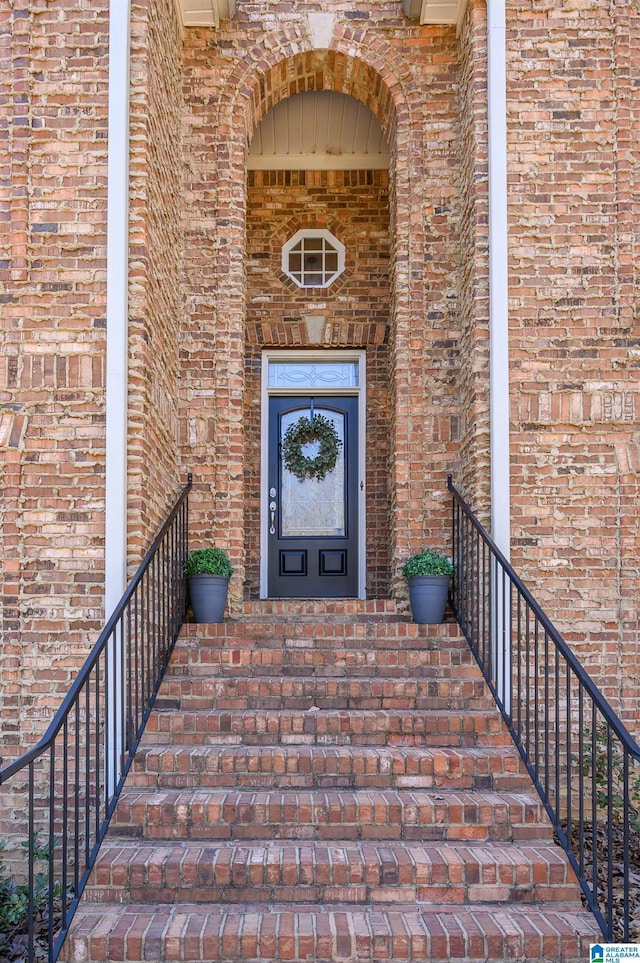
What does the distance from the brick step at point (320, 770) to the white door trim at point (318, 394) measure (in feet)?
10.7

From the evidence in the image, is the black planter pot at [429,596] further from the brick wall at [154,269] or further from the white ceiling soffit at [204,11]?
the white ceiling soffit at [204,11]

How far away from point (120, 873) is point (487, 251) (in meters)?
3.98

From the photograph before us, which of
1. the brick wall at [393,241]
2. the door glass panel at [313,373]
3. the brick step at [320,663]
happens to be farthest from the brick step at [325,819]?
the door glass panel at [313,373]

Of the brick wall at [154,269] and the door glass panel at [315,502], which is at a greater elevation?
the brick wall at [154,269]

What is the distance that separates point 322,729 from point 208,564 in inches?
55.3

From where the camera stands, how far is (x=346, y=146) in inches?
313

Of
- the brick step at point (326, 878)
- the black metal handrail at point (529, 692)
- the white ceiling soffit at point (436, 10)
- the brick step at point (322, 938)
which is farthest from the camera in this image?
the white ceiling soffit at point (436, 10)

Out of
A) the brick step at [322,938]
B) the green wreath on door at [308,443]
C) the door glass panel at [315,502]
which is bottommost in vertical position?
the brick step at [322,938]

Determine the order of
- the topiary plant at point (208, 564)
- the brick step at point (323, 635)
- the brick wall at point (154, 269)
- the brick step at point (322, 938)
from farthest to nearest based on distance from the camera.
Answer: the topiary plant at point (208, 564)
the brick step at point (323, 635)
the brick wall at point (154, 269)
the brick step at point (322, 938)

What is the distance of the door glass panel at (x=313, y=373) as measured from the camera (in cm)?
809

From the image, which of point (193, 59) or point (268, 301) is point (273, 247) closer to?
point (268, 301)

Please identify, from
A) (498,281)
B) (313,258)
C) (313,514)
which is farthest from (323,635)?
(313,258)

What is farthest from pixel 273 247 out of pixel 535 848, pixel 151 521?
pixel 535 848

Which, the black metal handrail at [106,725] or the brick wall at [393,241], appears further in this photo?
the brick wall at [393,241]
